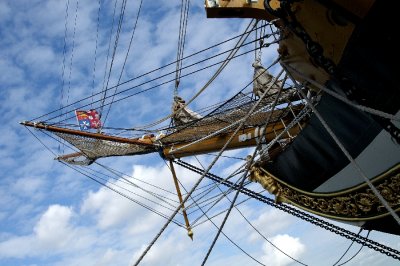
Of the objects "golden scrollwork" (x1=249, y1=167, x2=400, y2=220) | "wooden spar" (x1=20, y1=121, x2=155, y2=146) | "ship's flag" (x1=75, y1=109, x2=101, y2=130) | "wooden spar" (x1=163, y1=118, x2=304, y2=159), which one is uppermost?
"ship's flag" (x1=75, y1=109, x2=101, y2=130)

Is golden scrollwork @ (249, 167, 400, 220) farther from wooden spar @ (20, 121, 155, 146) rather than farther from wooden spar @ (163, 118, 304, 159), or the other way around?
wooden spar @ (20, 121, 155, 146)

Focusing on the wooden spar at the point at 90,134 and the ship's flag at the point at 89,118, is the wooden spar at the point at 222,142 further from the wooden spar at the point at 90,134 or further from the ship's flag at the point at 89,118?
the ship's flag at the point at 89,118

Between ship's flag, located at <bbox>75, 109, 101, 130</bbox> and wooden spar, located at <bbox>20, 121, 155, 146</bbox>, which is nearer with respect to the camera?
wooden spar, located at <bbox>20, 121, 155, 146</bbox>

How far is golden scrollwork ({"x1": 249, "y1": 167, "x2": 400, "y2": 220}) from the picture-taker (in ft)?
12.9

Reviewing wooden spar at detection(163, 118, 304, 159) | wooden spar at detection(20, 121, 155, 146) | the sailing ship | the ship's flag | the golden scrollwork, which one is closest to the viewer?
the sailing ship

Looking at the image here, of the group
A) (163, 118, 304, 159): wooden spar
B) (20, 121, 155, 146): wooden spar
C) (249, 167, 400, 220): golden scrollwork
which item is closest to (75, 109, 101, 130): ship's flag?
(20, 121, 155, 146): wooden spar

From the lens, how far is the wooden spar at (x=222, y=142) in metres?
7.40

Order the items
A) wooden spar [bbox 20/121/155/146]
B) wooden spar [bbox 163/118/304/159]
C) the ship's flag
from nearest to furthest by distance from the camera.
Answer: wooden spar [bbox 163/118/304/159] → wooden spar [bbox 20/121/155/146] → the ship's flag

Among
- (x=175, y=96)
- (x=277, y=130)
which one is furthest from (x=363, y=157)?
(x=175, y=96)

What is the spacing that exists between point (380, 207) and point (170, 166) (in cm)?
546

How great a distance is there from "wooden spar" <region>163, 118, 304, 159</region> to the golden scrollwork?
1.44 meters

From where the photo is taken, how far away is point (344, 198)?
4.58 metres

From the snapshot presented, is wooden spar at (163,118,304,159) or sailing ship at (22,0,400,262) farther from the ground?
wooden spar at (163,118,304,159)

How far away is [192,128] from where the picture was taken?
8.65 meters
